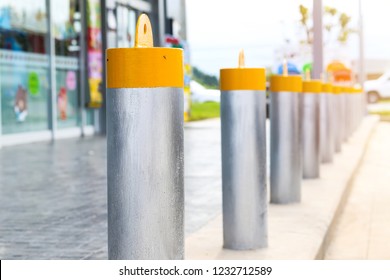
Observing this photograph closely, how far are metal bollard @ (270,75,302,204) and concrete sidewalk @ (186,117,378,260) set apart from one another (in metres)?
0.20

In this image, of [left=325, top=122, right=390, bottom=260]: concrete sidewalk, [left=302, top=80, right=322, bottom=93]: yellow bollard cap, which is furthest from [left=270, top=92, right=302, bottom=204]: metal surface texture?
[left=302, top=80, right=322, bottom=93]: yellow bollard cap

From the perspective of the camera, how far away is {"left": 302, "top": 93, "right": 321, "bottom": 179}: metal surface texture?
7.78m

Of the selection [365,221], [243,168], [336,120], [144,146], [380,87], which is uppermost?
[380,87]

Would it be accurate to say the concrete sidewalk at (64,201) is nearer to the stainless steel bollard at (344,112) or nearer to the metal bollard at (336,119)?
the metal bollard at (336,119)

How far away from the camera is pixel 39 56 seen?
15.5 m

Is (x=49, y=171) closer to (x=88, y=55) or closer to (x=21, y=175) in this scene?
(x=21, y=175)

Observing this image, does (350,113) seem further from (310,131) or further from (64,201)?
(64,201)

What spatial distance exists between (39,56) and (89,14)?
221cm

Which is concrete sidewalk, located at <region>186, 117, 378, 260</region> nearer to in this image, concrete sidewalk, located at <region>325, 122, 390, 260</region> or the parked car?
Result: concrete sidewalk, located at <region>325, 122, 390, 260</region>

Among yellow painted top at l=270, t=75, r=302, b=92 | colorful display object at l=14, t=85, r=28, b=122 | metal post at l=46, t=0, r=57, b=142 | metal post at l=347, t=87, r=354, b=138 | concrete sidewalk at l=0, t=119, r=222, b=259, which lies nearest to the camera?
concrete sidewalk at l=0, t=119, r=222, b=259

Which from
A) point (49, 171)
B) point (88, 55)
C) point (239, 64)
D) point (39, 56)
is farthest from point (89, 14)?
point (239, 64)

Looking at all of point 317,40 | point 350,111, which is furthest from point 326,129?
point 350,111

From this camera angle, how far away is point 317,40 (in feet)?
31.0

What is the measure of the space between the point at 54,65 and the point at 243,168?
39.4 feet
